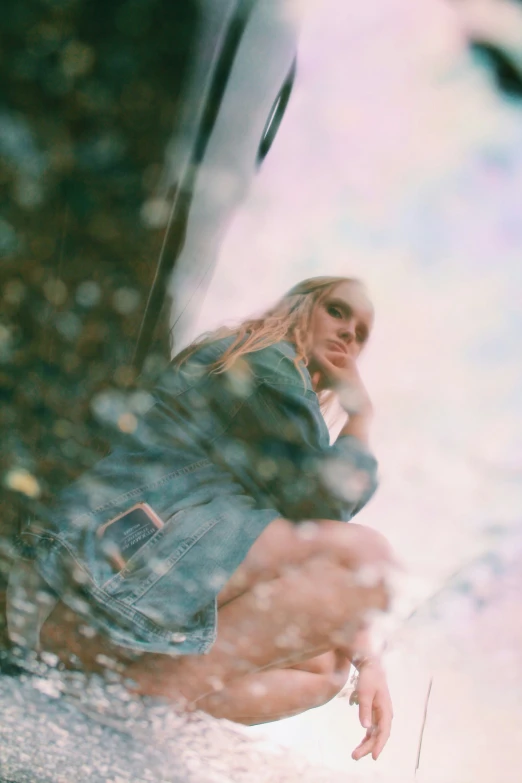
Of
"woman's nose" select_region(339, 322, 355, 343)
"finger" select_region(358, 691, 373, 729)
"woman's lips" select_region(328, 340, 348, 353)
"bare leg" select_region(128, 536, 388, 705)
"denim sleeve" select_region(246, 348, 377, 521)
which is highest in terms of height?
→ "woman's nose" select_region(339, 322, 355, 343)

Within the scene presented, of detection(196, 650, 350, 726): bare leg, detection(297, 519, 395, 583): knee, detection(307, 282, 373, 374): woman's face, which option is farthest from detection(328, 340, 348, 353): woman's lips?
detection(196, 650, 350, 726): bare leg

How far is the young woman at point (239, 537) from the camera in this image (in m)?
0.51

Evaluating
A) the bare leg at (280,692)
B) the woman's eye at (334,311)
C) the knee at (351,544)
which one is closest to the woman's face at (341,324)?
the woman's eye at (334,311)

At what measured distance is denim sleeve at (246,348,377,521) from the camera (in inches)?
21.4

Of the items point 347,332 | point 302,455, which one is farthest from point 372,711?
point 347,332

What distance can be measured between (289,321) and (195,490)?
18 cm

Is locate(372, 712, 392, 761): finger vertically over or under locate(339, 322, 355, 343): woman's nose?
under

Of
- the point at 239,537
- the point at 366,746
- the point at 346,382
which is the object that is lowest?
the point at 366,746

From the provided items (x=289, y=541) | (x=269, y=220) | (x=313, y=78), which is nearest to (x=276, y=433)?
(x=289, y=541)

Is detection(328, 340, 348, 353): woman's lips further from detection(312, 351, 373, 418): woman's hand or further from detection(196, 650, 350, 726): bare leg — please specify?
detection(196, 650, 350, 726): bare leg

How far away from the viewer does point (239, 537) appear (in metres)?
0.52

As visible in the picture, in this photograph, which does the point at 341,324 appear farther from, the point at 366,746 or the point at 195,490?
Result: the point at 366,746

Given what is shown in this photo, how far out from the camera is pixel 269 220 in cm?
57

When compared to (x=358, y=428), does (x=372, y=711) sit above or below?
below
